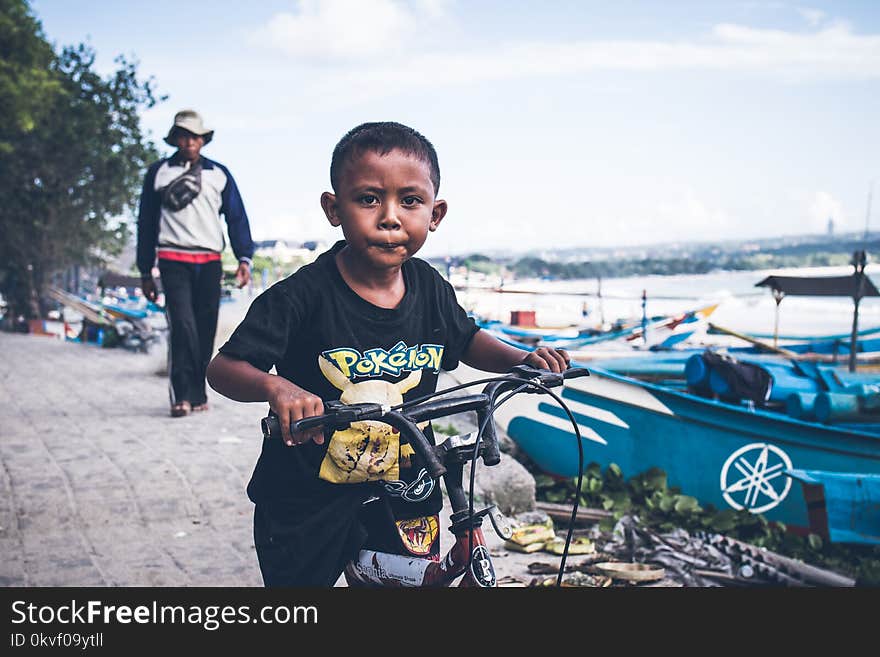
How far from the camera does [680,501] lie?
14.6ft

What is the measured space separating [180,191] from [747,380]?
3.54 metres

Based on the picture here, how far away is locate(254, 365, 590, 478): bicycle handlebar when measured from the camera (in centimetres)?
152

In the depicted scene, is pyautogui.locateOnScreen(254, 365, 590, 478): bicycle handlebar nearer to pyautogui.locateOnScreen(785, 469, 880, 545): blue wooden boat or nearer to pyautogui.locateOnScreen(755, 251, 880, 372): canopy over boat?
pyautogui.locateOnScreen(785, 469, 880, 545): blue wooden boat

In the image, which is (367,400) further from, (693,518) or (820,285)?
(820,285)

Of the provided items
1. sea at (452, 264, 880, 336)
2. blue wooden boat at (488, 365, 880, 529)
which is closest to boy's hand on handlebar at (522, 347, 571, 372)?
blue wooden boat at (488, 365, 880, 529)

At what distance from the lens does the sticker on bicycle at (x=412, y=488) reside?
6.21 ft

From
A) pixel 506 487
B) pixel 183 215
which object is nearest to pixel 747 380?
pixel 506 487

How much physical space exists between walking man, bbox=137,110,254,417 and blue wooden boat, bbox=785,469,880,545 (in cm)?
340

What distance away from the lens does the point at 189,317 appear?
5.14m

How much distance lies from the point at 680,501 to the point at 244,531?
2.27m

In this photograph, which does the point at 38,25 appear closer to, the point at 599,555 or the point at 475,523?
the point at 599,555

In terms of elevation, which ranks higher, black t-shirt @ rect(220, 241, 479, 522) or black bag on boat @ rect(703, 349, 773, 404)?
black t-shirt @ rect(220, 241, 479, 522)

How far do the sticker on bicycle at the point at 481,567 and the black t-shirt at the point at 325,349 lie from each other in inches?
8.6

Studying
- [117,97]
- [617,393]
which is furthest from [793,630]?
[117,97]
